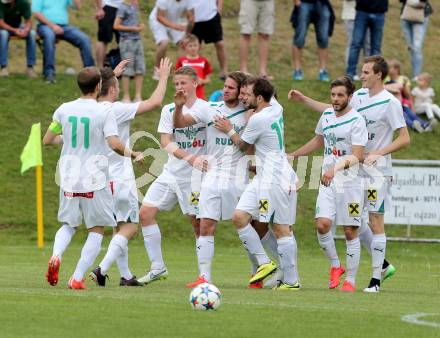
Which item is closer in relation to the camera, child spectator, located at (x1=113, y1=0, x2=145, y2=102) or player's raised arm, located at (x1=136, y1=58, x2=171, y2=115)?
player's raised arm, located at (x1=136, y1=58, x2=171, y2=115)

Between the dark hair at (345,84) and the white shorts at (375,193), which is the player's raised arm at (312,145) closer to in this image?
the white shorts at (375,193)

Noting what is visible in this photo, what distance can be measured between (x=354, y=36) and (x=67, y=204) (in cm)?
1365

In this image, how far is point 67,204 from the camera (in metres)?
14.4

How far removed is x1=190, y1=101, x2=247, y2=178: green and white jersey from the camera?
15.8 metres

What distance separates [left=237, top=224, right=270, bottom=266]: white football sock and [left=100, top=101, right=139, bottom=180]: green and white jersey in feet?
4.82

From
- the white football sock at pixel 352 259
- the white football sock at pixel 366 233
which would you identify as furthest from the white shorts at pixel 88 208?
the white football sock at pixel 366 233

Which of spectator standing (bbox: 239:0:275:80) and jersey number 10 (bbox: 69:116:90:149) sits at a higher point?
jersey number 10 (bbox: 69:116:90:149)

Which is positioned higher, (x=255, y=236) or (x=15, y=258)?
(x=255, y=236)

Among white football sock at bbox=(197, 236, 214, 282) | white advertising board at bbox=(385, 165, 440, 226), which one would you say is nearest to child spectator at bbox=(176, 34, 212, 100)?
white advertising board at bbox=(385, 165, 440, 226)

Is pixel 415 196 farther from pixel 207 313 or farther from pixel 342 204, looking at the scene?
pixel 207 313

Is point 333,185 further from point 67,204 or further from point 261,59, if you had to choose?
point 261,59

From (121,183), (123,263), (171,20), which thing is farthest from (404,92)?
(121,183)

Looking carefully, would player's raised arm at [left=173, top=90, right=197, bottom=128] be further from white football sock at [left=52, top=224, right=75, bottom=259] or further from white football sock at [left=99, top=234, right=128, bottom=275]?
white football sock at [left=52, top=224, right=75, bottom=259]

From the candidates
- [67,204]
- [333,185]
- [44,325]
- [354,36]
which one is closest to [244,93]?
[333,185]
